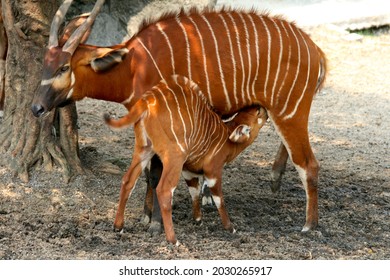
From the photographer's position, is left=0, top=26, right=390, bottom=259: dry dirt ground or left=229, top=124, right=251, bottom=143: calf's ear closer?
left=0, top=26, right=390, bottom=259: dry dirt ground

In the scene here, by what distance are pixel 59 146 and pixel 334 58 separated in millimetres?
5662

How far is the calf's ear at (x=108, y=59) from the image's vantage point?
5469 millimetres

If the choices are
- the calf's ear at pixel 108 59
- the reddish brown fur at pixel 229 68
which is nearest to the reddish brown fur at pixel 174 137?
the reddish brown fur at pixel 229 68

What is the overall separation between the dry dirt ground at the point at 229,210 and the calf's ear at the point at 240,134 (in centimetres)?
59

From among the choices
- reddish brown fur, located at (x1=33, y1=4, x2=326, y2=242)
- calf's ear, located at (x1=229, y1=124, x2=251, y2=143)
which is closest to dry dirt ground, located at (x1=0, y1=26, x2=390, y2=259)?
reddish brown fur, located at (x1=33, y1=4, x2=326, y2=242)

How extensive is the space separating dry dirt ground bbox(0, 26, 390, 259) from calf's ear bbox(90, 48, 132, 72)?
1.07 metres

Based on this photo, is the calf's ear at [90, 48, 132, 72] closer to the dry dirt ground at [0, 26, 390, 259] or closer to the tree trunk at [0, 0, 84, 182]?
the tree trunk at [0, 0, 84, 182]

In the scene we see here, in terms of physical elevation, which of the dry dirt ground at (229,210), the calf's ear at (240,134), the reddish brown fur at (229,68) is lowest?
the dry dirt ground at (229,210)

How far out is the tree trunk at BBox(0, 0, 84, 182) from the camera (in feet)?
20.3

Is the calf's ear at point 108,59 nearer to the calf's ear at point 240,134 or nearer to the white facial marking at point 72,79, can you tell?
the white facial marking at point 72,79

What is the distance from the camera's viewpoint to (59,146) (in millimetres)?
6336

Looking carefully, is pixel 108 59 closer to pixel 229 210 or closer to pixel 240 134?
pixel 240 134

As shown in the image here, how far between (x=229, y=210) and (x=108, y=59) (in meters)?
1.49

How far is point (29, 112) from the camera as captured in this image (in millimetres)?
6262
